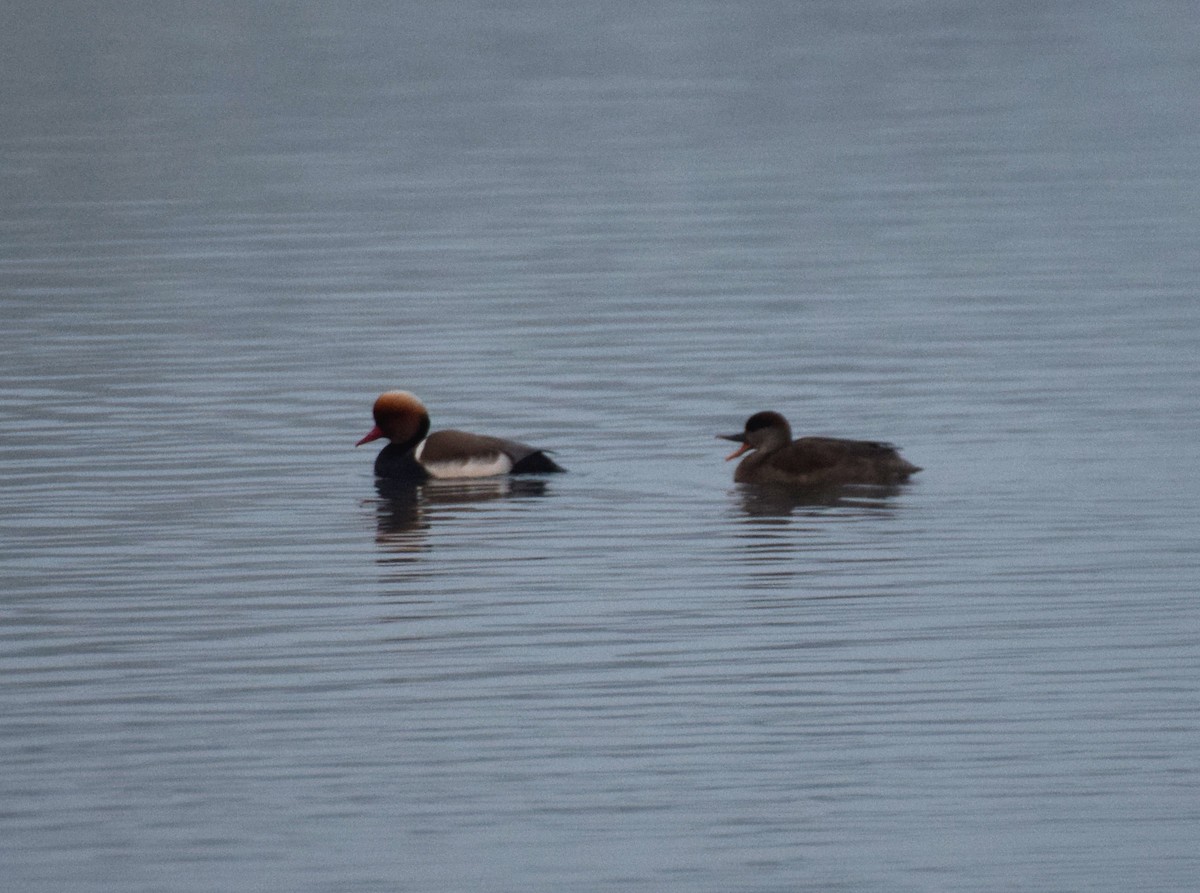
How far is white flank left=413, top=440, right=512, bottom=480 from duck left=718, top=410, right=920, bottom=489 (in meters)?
1.43

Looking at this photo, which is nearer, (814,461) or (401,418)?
(814,461)

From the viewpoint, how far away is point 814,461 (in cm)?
1658

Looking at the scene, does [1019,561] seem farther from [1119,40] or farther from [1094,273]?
[1119,40]

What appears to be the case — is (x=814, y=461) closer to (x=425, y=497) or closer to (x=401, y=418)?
(x=425, y=497)

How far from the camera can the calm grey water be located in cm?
1006

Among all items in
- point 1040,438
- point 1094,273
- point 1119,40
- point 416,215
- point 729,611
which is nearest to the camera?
point 729,611

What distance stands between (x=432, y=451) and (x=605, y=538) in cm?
268

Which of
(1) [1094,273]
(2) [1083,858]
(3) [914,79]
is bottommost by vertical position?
(2) [1083,858]

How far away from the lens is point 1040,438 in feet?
58.9

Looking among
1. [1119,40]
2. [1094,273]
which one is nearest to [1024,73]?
[1119,40]

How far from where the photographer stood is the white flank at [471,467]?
17219mm

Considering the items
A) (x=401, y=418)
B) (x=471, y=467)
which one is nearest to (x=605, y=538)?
(x=471, y=467)

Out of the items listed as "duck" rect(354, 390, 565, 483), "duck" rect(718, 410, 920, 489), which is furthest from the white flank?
"duck" rect(718, 410, 920, 489)

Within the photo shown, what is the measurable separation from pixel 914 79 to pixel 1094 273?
101 feet
